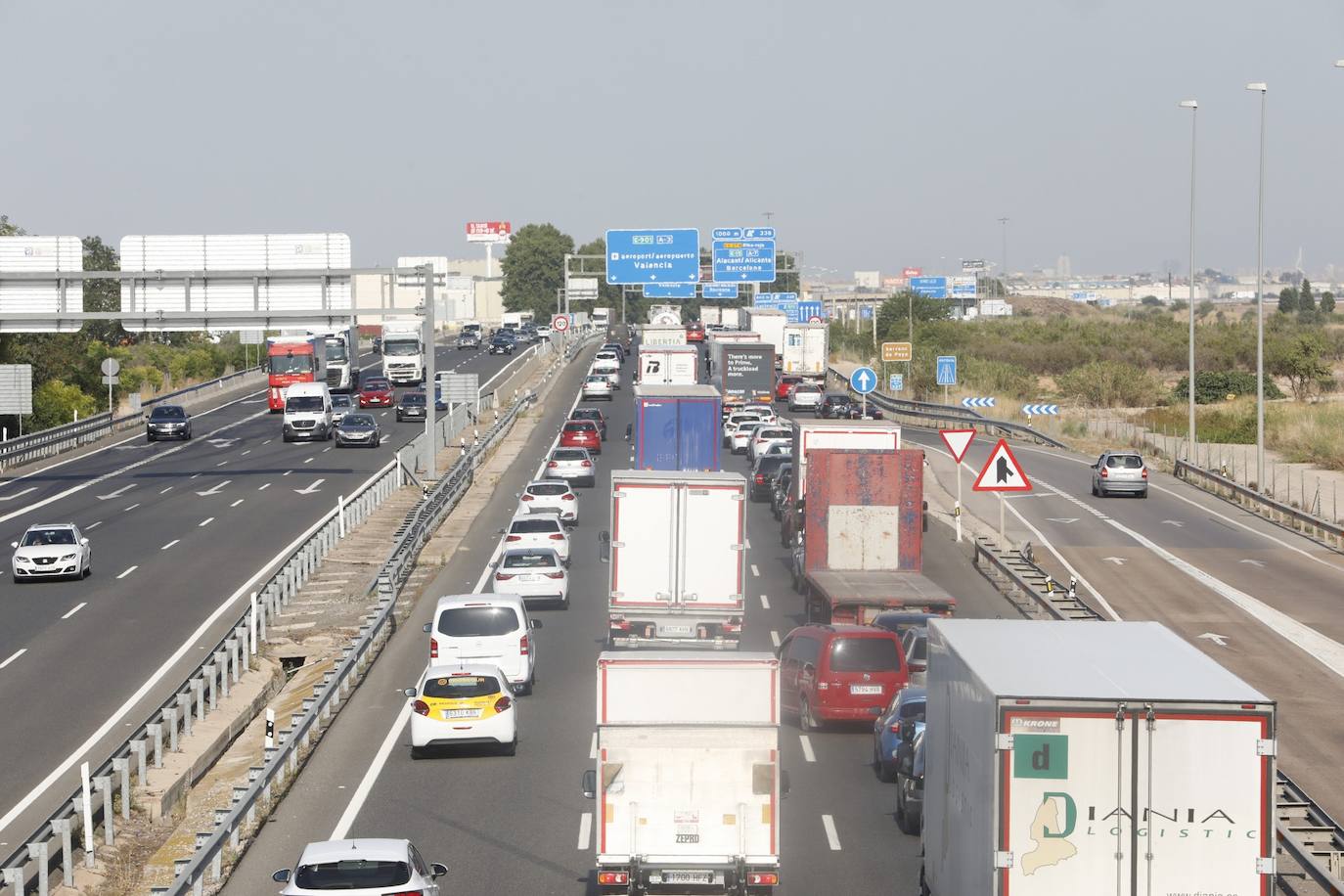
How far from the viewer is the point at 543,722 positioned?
78.7 ft

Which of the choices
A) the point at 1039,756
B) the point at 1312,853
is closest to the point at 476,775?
the point at 1312,853

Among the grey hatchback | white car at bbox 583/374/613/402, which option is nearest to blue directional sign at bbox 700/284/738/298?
white car at bbox 583/374/613/402

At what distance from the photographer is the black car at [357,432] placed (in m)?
65.6

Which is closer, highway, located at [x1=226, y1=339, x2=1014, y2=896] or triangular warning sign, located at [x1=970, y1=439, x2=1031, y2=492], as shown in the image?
highway, located at [x1=226, y1=339, x2=1014, y2=896]

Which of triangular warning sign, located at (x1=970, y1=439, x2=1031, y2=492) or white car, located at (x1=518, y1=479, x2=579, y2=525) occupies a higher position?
triangular warning sign, located at (x1=970, y1=439, x2=1031, y2=492)

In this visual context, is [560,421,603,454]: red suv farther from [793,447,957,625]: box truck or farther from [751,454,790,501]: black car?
[793,447,957,625]: box truck

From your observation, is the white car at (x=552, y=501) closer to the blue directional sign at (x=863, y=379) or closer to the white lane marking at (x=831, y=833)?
the blue directional sign at (x=863, y=379)

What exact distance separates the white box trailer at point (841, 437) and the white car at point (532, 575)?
28.1ft

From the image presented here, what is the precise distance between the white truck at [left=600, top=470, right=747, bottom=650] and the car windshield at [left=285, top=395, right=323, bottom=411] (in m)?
44.5

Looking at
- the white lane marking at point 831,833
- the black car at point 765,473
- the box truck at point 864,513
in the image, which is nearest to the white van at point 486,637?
the white lane marking at point 831,833

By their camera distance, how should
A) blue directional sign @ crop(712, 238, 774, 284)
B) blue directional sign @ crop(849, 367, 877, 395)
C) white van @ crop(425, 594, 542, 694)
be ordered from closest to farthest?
1. white van @ crop(425, 594, 542, 694)
2. blue directional sign @ crop(849, 367, 877, 395)
3. blue directional sign @ crop(712, 238, 774, 284)

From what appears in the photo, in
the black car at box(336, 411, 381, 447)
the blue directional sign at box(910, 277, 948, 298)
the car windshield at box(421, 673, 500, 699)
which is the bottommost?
the car windshield at box(421, 673, 500, 699)

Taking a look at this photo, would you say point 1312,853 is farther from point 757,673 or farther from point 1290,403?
point 1290,403

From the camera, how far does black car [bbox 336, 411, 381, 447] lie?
215ft
